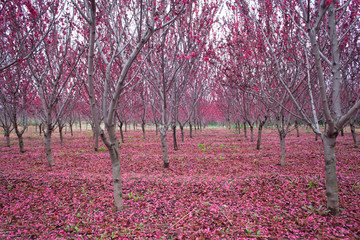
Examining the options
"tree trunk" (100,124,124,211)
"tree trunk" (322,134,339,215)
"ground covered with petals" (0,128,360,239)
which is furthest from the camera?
"tree trunk" (100,124,124,211)

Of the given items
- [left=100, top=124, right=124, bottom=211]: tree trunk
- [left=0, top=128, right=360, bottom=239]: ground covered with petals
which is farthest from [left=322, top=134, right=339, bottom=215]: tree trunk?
[left=100, top=124, right=124, bottom=211]: tree trunk

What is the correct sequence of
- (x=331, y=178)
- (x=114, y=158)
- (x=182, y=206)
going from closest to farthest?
1. (x=331, y=178)
2. (x=114, y=158)
3. (x=182, y=206)

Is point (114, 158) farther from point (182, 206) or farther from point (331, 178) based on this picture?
point (331, 178)

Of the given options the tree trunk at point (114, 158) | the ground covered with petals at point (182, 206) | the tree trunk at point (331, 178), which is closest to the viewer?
the ground covered with petals at point (182, 206)

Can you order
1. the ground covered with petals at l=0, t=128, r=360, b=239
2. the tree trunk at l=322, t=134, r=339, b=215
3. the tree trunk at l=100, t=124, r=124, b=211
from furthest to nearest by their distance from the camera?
the tree trunk at l=100, t=124, r=124, b=211
the tree trunk at l=322, t=134, r=339, b=215
the ground covered with petals at l=0, t=128, r=360, b=239

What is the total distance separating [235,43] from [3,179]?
30.0ft

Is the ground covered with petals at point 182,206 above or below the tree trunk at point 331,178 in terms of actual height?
below

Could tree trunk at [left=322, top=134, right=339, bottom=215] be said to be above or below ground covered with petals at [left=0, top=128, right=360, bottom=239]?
above

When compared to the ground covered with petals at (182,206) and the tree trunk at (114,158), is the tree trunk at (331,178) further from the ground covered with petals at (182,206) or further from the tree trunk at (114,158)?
the tree trunk at (114,158)

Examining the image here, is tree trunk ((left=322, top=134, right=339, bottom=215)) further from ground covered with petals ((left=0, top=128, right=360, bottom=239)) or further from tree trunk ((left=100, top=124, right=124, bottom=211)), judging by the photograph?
Result: tree trunk ((left=100, top=124, right=124, bottom=211))

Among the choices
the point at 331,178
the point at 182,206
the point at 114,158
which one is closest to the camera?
the point at 331,178

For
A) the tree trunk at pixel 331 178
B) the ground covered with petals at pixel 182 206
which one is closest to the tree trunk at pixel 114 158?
the ground covered with petals at pixel 182 206

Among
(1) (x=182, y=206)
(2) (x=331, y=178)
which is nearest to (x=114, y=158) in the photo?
(1) (x=182, y=206)

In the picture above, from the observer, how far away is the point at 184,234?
3.64 metres
